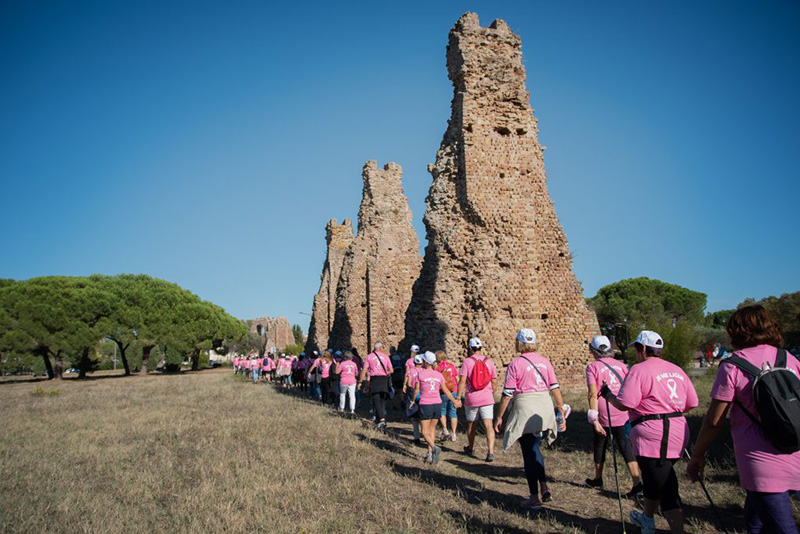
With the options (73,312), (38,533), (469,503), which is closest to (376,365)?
(469,503)

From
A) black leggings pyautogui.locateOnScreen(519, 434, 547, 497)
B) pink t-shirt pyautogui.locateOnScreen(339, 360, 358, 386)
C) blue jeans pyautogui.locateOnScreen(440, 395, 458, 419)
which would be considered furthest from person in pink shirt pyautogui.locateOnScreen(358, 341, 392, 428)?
black leggings pyautogui.locateOnScreen(519, 434, 547, 497)

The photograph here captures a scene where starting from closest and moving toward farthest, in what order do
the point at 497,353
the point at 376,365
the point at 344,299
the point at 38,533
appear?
the point at 38,533 → the point at 376,365 → the point at 497,353 → the point at 344,299

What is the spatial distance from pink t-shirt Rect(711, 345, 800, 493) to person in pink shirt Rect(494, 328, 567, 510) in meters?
2.49

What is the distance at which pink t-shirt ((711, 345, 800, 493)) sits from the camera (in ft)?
9.86

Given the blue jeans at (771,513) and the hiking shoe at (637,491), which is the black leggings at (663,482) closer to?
the blue jeans at (771,513)

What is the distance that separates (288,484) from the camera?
6.38 m

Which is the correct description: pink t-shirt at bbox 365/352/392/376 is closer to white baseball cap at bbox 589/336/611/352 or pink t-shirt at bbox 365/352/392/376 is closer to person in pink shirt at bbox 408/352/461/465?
person in pink shirt at bbox 408/352/461/465

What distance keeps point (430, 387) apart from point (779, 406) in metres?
5.92

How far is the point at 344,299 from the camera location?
2591cm

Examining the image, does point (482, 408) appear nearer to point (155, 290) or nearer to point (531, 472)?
point (531, 472)

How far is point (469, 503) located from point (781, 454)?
343 centimetres

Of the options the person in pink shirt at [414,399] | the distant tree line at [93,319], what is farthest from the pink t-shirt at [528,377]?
the distant tree line at [93,319]

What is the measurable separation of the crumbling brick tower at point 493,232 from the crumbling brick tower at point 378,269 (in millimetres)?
9255

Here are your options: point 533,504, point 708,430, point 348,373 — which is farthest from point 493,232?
Result: point 708,430
